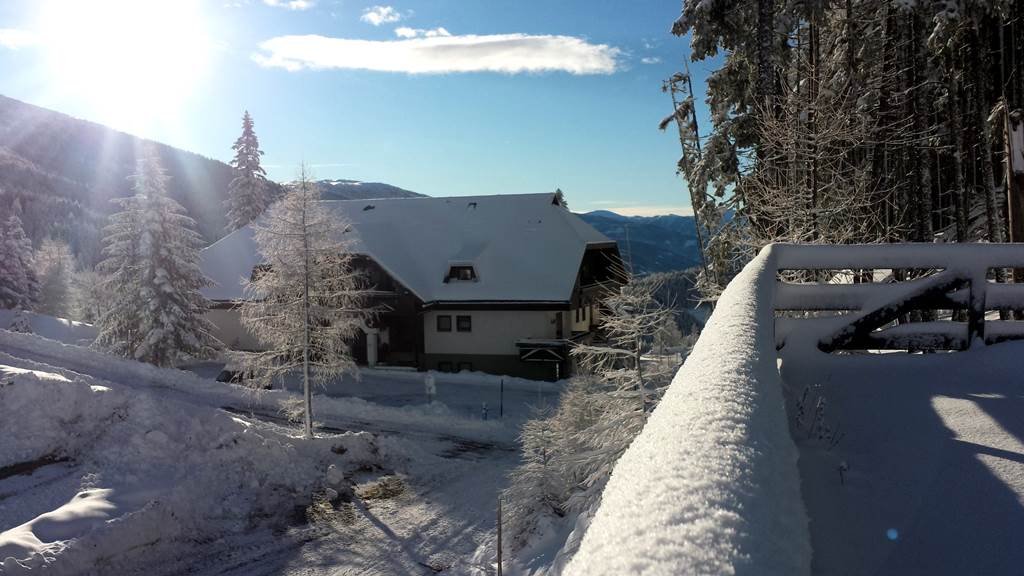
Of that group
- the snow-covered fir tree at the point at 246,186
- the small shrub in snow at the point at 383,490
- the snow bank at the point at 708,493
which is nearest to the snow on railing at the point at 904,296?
the snow bank at the point at 708,493

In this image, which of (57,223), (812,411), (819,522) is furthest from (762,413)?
(57,223)

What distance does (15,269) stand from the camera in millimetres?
42125

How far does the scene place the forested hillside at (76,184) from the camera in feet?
427

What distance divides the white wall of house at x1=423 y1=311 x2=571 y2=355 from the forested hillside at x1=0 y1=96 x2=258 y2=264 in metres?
92.1

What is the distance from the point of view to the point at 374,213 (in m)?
41.2

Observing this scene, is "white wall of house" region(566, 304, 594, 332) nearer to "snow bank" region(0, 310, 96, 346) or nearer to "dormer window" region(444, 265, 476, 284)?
"dormer window" region(444, 265, 476, 284)

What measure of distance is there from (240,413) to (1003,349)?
23.9m

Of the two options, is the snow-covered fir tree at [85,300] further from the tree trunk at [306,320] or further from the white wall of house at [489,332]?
the tree trunk at [306,320]

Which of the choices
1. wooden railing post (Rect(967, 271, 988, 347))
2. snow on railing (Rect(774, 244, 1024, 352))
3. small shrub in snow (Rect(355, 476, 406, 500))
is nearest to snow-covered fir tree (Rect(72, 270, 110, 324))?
small shrub in snow (Rect(355, 476, 406, 500))

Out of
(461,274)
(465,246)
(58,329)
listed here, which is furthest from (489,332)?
(58,329)

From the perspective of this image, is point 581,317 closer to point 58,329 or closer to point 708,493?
point 58,329

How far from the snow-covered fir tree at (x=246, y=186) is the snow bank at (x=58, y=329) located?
497 inches

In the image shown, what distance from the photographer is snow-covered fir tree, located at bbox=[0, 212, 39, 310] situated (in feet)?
136

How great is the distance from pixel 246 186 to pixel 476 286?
2469 cm
